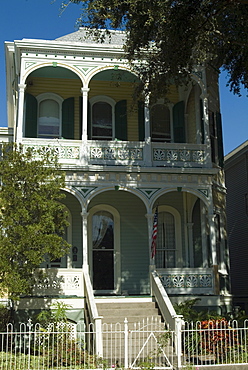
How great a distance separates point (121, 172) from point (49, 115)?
4.08m

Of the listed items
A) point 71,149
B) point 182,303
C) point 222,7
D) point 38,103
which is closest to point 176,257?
point 182,303

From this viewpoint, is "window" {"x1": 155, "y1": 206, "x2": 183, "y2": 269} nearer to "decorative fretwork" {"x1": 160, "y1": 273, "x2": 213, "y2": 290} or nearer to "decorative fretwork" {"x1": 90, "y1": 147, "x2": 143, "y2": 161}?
"decorative fretwork" {"x1": 160, "y1": 273, "x2": 213, "y2": 290}

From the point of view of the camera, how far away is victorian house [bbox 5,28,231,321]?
1650 cm

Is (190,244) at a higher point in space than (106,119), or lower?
lower

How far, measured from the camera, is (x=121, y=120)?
19.4 metres

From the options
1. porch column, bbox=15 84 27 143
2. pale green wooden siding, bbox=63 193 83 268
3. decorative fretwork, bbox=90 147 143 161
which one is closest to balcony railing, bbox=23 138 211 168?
decorative fretwork, bbox=90 147 143 161

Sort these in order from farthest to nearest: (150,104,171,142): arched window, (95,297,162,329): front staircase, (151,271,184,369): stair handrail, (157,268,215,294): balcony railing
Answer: (150,104,171,142): arched window, (157,268,215,294): balcony railing, (95,297,162,329): front staircase, (151,271,184,369): stair handrail

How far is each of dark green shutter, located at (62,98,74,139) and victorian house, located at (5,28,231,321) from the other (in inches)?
1.5

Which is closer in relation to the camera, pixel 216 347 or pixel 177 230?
pixel 216 347

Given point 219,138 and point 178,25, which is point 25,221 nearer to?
point 178,25

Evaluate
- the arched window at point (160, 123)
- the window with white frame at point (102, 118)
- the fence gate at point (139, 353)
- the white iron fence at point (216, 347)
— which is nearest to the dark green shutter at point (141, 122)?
the arched window at point (160, 123)

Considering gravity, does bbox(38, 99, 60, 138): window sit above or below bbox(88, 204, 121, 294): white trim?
above

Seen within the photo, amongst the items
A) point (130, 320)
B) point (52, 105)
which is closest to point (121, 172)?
point (52, 105)

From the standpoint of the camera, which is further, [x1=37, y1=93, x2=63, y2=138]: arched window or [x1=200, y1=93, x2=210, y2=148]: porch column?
[x1=37, y1=93, x2=63, y2=138]: arched window
